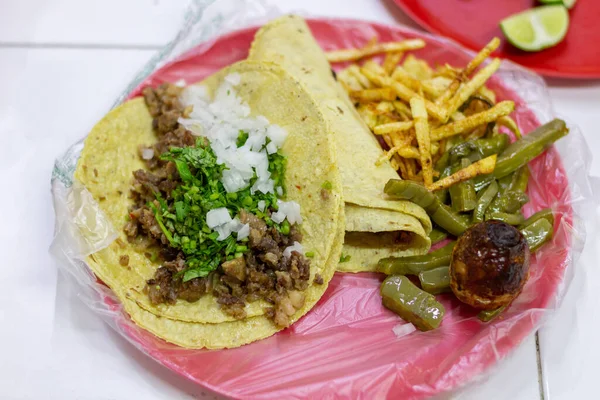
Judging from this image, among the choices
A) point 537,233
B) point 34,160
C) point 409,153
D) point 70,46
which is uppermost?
point 70,46

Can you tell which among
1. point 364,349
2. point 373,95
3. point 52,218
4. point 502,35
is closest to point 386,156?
point 373,95

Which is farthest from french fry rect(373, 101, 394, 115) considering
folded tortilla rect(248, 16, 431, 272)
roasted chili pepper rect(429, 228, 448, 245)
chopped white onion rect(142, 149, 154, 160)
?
chopped white onion rect(142, 149, 154, 160)

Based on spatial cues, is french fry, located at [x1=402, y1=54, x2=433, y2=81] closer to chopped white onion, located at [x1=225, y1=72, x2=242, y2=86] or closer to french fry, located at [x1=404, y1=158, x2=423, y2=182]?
french fry, located at [x1=404, y1=158, x2=423, y2=182]

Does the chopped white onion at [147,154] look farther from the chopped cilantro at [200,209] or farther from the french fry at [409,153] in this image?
the french fry at [409,153]

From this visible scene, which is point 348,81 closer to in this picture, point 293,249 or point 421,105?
point 421,105

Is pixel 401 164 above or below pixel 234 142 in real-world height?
below

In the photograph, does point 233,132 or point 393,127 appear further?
→ point 393,127
